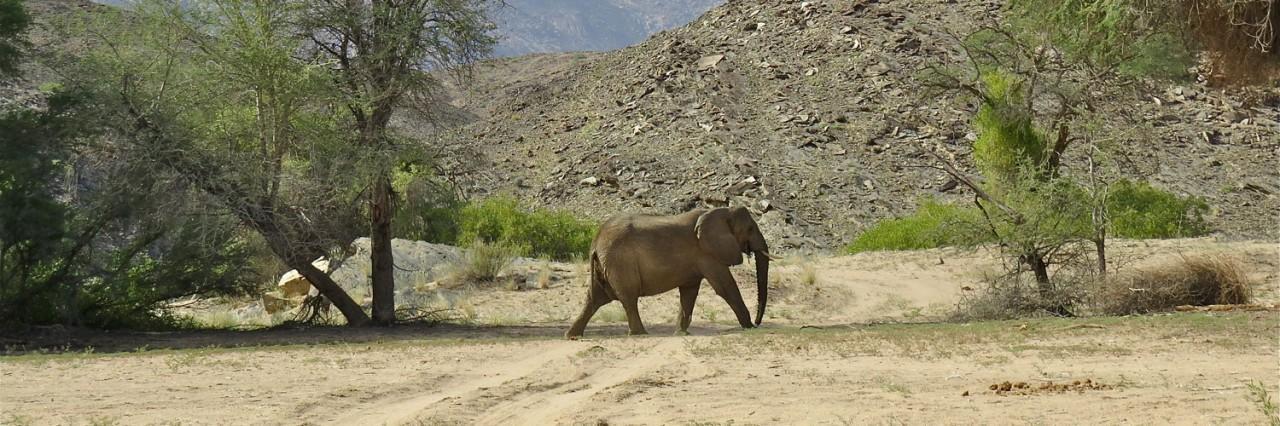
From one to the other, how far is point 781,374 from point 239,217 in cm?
942

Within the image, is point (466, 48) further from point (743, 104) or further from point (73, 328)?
point (743, 104)

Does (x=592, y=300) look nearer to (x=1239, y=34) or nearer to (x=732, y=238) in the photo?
(x=732, y=238)

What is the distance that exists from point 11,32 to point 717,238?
968 centimetres

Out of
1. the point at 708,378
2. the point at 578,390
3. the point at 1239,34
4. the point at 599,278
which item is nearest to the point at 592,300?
the point at 599,278

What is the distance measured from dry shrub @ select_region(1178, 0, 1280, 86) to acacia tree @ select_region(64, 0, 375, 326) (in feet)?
35.3

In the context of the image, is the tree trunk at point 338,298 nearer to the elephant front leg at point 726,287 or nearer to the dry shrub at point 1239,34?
the elephant front leg at point 726,287

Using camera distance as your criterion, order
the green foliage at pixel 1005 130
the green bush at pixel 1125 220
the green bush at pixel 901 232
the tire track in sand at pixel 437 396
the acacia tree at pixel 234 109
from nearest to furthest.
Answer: the tire track in sand at pixel 437 396 < the acacia tree at pixel 234 109 < the green foliage at pixel 1005 130 < the green bush at pixel 1125 220 < the green bush at pixel 901 232

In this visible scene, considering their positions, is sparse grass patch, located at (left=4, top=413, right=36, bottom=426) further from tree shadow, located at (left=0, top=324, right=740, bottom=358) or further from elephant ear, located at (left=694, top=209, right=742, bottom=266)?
elephant ear, located at (left=694, top=209, right=742, bottom=266)

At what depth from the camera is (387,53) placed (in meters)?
18.9

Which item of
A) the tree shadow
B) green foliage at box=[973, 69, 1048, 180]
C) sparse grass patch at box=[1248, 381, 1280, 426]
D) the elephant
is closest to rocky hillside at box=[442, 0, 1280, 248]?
green foliage at box=[973, 69, 1048, 180]

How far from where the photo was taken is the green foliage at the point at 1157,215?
1264 inches

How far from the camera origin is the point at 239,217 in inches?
715

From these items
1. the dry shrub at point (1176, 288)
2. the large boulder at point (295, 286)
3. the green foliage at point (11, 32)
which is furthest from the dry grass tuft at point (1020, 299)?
the green foliage at point (11, 32)

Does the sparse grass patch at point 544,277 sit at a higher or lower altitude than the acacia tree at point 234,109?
lower
